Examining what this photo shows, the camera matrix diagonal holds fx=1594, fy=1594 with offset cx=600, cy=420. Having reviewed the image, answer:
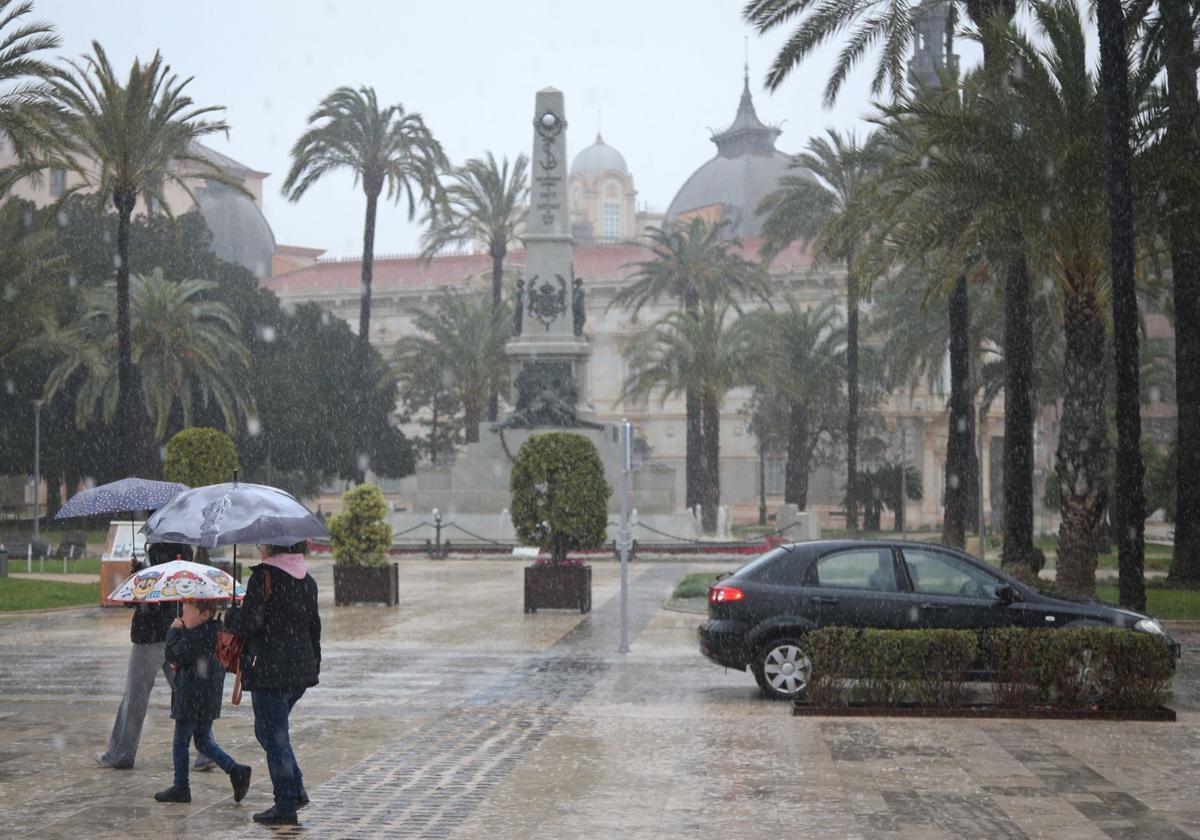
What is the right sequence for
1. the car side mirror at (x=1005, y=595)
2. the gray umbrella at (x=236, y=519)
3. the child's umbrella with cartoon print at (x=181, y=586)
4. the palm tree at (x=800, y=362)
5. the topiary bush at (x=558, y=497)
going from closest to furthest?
the gray umbrella at (x=236, y=519) < the child's umbrella with cartoon print at (x=181, y=586) < the car side mirror at (x=1005, y=595) < the topiary bush at (x=558, y=497) < the palm tree at (x=800, y=362)

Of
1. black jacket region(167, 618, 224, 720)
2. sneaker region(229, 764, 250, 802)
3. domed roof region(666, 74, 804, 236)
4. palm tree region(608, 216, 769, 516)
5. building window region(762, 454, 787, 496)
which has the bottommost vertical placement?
sneaker region(229, 764, 250, 802)

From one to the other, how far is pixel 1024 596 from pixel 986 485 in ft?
246

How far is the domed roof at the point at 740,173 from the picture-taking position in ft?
339

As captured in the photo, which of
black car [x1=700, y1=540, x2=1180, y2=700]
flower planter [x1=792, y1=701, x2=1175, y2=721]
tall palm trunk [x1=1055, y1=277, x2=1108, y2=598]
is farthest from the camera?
tall palm trunk [x1=1055, y1=277, x2=1108, y2=598]

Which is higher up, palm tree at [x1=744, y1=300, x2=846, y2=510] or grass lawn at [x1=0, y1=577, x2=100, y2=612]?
palm tree at [x1=744, y1=300, x2=846, y2=510]

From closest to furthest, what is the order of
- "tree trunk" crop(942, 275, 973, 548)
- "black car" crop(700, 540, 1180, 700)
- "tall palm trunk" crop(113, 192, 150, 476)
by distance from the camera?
"black car" crop(700, 540, 1180, 700) → "tree trunk" crop(942, 275, 973, 548) → "tall palm trunk" crop(113, 192, 150, 476)

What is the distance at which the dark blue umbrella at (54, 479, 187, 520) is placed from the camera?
15734 mm

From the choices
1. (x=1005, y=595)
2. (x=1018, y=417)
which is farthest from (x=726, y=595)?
(x=1018, y=417)

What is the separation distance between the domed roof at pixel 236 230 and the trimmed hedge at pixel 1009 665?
9385 centimetres

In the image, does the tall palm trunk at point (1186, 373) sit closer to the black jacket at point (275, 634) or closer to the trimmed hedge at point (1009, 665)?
the trimmed hedge at point (1009, 665)

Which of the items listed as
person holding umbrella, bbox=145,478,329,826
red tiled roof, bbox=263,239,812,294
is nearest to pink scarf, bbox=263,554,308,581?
person holding umbrella, bbox=145,478,329,826

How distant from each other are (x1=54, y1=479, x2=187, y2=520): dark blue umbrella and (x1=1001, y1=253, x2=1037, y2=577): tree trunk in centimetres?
1314

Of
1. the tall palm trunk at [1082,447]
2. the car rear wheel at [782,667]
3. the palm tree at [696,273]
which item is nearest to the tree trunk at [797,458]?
the palm tree at [696,273]

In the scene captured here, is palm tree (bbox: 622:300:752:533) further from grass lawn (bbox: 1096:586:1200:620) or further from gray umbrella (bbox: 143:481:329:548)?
gray umbrella (bbox: 143:481:329:548)
